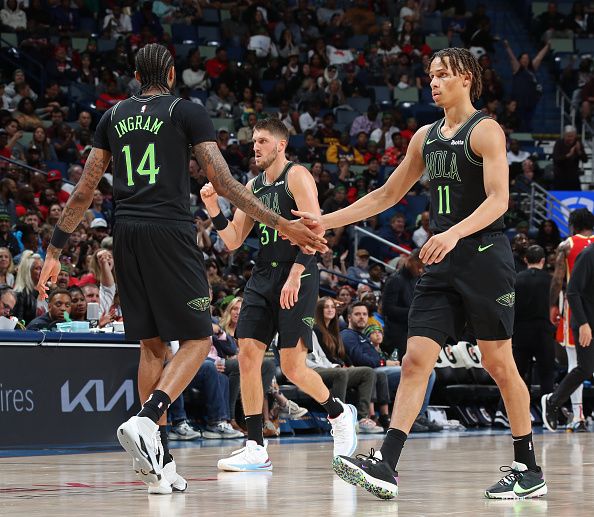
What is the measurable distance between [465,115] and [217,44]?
16.5m

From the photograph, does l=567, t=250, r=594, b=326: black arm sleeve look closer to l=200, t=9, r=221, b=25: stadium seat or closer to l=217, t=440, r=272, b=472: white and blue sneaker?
l=217, t=440, r=272, b=472: white and blue sneaker

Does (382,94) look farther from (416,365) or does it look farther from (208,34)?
(416,365)

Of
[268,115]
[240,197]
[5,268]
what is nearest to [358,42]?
[268,115]

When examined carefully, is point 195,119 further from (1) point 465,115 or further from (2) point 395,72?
(2) point 395,72

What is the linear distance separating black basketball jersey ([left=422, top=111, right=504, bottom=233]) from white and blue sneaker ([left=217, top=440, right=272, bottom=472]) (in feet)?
7.58


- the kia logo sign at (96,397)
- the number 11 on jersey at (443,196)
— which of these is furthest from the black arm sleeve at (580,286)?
the number 11 on jersey at (443,196)

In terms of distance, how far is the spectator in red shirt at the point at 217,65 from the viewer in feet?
68.8

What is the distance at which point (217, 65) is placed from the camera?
2102cm

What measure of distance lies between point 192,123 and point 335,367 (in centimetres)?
667

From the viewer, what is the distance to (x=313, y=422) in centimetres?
1265

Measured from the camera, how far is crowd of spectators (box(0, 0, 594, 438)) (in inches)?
483

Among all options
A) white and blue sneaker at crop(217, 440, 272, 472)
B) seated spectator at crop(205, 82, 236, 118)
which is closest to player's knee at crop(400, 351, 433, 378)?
white and blue sneaker at crop(217, 440, 272, 472)

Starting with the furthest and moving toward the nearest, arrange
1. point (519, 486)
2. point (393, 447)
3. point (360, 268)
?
point (360, 268), point (519, 486), point (393, 447)

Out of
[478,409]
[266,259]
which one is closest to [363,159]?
[478,409]
